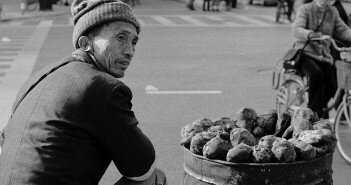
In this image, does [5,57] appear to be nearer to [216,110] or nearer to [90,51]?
[216,110]

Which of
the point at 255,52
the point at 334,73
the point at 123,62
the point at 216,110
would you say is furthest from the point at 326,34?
the point at 255,52

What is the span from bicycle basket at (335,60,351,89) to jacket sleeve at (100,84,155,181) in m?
3.72

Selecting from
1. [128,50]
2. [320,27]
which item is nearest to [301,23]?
[320,27]

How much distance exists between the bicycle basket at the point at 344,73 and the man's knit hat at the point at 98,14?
365 cm

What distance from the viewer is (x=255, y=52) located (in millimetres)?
15047

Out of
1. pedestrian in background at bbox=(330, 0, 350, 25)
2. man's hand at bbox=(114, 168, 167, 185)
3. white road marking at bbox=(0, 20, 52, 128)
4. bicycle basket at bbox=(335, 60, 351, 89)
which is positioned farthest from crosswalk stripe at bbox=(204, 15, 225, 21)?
man's hand at bbox=(114, 168, 167, 185)

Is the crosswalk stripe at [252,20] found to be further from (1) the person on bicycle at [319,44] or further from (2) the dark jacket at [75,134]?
(2) the dark jacket at [75,134]

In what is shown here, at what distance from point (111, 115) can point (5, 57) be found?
11.9 m

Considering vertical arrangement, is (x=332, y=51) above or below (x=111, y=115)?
below

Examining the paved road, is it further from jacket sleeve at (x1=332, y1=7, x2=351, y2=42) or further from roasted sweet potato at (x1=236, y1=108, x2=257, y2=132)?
roasted sweet potato at (x1=236, y1=108, x2=257, y2=132)

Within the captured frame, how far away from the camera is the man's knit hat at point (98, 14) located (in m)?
2.99

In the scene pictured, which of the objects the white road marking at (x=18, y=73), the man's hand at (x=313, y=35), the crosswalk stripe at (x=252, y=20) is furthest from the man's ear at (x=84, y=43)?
the crosswalk stripe at (x=252, y=20)

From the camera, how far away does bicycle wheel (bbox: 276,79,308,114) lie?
7777mm

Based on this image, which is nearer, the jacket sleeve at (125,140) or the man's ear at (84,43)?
the jacket sleeve at (125,140)
